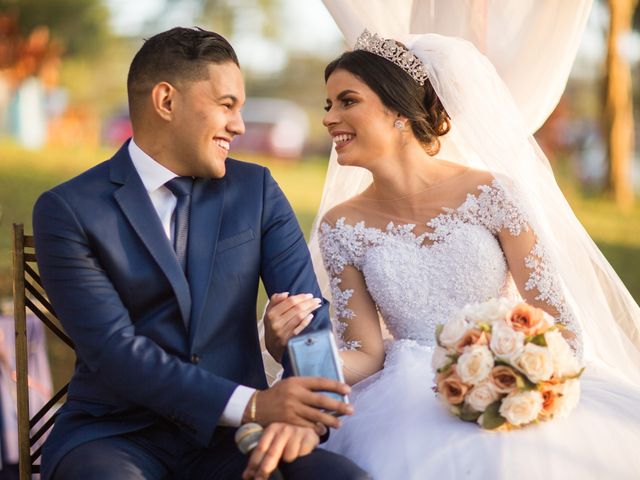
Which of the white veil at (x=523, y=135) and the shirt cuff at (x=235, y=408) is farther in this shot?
the white veil at (x=523, y=135)

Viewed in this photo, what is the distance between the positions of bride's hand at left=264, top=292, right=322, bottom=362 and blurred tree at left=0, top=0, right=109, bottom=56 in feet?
40.3

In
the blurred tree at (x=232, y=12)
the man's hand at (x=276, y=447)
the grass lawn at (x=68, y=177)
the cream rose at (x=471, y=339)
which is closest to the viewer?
the man's hand at (x=276, y=447)

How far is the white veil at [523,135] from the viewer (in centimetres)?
339

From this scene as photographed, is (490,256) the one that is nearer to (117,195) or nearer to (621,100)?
Result: (117,195)

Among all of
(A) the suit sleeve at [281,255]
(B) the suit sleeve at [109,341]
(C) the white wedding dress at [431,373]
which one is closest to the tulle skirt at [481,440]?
(C) the white wedding dress at [431,373]

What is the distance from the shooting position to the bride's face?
3.56 m

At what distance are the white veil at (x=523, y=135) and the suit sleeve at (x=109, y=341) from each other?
4.71 feet

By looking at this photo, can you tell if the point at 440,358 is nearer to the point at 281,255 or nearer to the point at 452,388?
the point at 452,388

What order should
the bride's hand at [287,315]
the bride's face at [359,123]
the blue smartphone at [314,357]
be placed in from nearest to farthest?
the blue smartphone at [314,357] → the bride's hand at [287,315] → the bride's face at [359,123]

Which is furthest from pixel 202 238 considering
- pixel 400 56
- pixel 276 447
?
pixel 400 56

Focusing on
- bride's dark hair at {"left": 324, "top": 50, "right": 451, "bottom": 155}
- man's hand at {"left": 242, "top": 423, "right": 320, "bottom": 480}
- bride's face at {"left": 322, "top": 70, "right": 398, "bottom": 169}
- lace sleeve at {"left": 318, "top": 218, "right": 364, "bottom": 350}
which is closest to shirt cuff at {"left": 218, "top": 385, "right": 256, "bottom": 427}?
man's hand at {"left": 242, "top": 423, "right": 320, "bottom": 480}

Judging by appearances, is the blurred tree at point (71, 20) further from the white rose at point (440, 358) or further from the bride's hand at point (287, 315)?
the white rose at point (440, 358)

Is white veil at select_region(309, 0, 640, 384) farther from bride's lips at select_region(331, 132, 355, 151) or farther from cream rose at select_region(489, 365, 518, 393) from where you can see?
cream rose at select_region(489, 365, 518, 393)

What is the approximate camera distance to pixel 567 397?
269 centimetres
